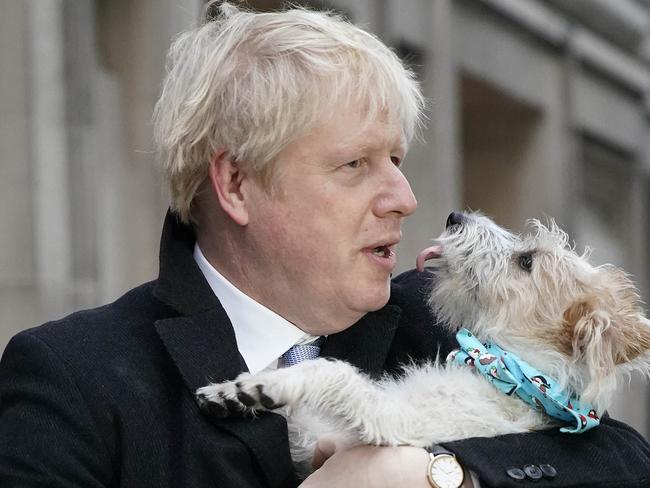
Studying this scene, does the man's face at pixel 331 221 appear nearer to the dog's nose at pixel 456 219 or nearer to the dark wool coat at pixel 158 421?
the dark wool coat at pixel 158 421

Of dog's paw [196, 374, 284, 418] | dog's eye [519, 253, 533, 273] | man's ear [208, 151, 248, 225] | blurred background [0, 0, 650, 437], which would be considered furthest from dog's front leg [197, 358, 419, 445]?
blurred background [0, 0, 650, 437]

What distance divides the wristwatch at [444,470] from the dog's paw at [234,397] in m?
0.49

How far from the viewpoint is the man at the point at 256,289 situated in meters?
3.36

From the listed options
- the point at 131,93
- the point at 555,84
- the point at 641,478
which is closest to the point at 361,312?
the point at 641,478

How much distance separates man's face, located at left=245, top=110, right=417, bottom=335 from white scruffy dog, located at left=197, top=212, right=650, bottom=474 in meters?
0.21

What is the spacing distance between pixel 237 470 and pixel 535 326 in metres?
1.18

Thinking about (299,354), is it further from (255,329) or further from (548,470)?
(548,470)

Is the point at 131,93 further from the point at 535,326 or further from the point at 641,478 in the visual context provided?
the point at 641,478

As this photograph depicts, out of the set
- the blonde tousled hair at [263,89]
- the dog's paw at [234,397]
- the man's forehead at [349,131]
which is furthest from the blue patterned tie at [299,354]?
the man's forehead at [349,131]

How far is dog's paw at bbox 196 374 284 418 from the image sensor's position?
11.1ft

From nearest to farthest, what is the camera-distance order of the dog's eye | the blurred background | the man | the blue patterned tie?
the man, the blue patterned tie, the dog's eye, the blurred background

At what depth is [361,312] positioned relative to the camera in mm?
3682

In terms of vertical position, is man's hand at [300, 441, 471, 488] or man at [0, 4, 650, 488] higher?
man at [0, 4, 650, 488]

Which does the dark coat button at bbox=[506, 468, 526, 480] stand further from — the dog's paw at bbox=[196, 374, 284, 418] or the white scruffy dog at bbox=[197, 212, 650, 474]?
the dog's paw at bbox=[196, 374, 284, 418]
